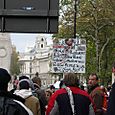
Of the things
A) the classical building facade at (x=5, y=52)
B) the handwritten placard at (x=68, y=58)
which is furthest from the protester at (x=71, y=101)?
the classical building facade at (x=5, y=52)

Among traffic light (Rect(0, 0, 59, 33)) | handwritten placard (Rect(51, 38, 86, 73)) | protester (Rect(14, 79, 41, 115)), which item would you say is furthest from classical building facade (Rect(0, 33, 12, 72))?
protester (Rect(14, 79, 41, 115))

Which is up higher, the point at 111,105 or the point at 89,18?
the point at 89,18

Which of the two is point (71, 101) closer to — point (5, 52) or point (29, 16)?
point (29, 16)

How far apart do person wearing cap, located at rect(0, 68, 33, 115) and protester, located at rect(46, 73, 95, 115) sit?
2302 mm

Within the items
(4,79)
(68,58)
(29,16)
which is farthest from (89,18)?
(4,79)

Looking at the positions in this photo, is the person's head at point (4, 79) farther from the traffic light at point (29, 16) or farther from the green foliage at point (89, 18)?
the green foliage at point (89, 18)

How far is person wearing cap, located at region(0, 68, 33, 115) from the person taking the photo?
5.62m

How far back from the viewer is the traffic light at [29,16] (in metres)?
11.7

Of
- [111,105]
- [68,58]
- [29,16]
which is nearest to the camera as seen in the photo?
[111,105]

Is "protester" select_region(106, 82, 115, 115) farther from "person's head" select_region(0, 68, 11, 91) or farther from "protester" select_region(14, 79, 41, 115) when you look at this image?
"protester" select_region(14, 79, 41, 115)

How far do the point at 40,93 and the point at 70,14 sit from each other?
2531 cm

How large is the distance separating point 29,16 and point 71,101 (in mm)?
4150

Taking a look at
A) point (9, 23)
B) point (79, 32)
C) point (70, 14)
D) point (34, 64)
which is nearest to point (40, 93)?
point (9, 23)

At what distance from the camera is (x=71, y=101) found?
322 inches
